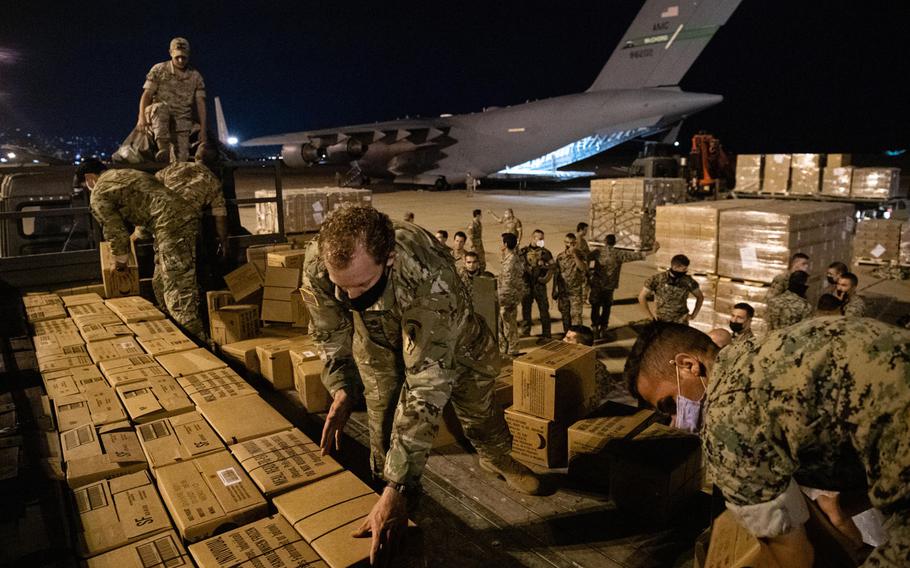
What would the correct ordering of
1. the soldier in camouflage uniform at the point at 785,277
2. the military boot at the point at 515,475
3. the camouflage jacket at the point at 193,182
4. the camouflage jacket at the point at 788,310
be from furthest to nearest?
the camouflage jacket at the point at 193,182
the soldier in camouflage uniform at the point at 785,277
the camouflage jacket at the point at 788,310
the military boot at the point at 515,475

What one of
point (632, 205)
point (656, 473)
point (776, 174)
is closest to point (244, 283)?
point (656, 473)

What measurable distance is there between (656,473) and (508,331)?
363cm

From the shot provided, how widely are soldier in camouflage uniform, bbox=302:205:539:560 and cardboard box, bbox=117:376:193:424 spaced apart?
1028 mm

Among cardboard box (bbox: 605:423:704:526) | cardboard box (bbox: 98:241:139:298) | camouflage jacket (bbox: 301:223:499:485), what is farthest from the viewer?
cardboard box (bbox: 98:241:139:298)

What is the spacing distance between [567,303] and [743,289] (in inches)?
82.9

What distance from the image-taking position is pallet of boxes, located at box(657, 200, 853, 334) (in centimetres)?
682

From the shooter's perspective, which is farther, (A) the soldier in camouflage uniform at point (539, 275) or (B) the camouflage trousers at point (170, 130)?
(B) the camouflage trousers at point (170, 130)

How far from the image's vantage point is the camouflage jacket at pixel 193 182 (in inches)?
255

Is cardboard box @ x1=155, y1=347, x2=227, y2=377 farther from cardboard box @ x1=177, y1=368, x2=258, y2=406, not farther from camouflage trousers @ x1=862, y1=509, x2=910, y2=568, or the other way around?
camouflage trousers @ x1=862, y1=509, x2=910, y2=568

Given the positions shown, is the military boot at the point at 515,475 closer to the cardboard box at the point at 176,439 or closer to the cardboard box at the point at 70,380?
the cardboard box at the point at 176,439

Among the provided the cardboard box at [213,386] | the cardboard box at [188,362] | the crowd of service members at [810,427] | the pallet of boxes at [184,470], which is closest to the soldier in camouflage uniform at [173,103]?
the pallet of boxes at [184,470]

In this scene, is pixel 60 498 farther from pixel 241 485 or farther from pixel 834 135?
pixel 834 135

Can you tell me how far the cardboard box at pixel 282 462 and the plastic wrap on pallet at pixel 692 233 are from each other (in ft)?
19.4

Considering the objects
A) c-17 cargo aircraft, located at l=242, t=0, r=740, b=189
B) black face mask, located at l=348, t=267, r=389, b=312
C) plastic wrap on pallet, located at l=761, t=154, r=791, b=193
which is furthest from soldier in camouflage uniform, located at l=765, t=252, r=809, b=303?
c-17 cargo aircraft, located at l=242, t=0, r=740, b=189
